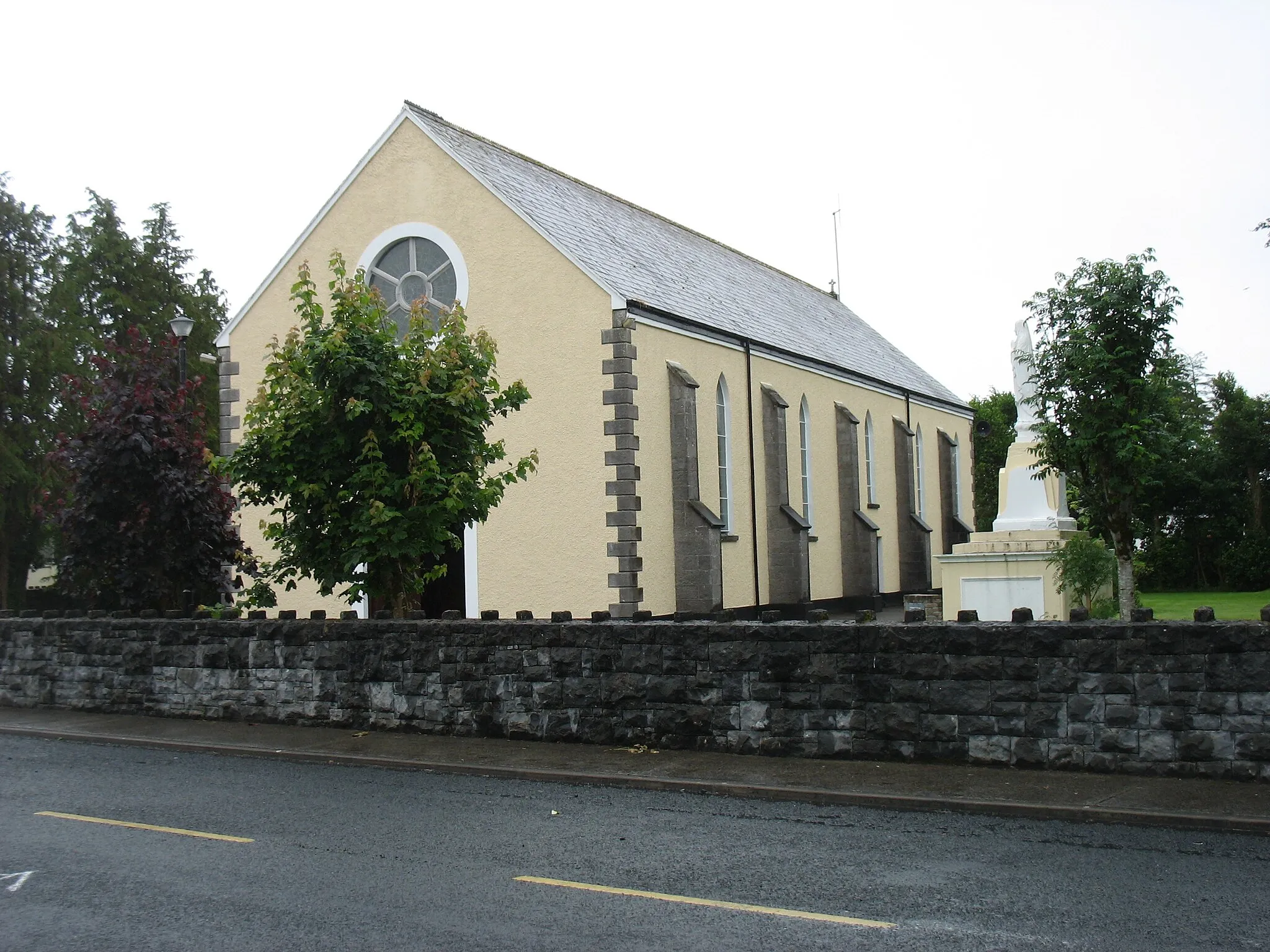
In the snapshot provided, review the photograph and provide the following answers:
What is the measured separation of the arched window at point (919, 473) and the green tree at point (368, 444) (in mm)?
23198

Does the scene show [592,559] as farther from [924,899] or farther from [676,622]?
[924,899]

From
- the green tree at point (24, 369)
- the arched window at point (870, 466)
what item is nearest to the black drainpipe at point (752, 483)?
the arched window at point (870, 466)

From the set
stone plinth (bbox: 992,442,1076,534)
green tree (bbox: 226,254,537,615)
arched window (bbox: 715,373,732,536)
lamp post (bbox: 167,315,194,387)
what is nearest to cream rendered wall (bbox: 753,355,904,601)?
arched window (bbox: 715,373,732,536)

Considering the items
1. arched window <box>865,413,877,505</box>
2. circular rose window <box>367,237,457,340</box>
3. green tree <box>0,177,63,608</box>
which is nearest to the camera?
circular rose window <box>367,237,457,340</box>

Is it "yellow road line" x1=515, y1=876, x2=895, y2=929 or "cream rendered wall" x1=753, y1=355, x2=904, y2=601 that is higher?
"cream rendered wall" x1=753, y1=355, x2=904, y2=601

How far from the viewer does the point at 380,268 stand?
2402 cm

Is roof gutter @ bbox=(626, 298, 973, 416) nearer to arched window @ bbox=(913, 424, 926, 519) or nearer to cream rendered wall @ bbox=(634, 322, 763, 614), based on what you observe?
cream rendered wall @ bbox=(634, 322, 763, 614)

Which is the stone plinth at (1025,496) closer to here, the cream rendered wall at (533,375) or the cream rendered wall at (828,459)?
the cream rendered wall at (828,459)

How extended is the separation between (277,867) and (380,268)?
58.9 ft

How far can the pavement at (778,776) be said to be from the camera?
8.42 m

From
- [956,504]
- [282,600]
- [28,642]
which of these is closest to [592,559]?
[282,600]

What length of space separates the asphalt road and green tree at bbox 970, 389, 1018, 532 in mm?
37832

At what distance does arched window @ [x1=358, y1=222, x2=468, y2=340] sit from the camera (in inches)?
906

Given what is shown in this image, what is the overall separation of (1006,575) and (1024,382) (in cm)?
328
